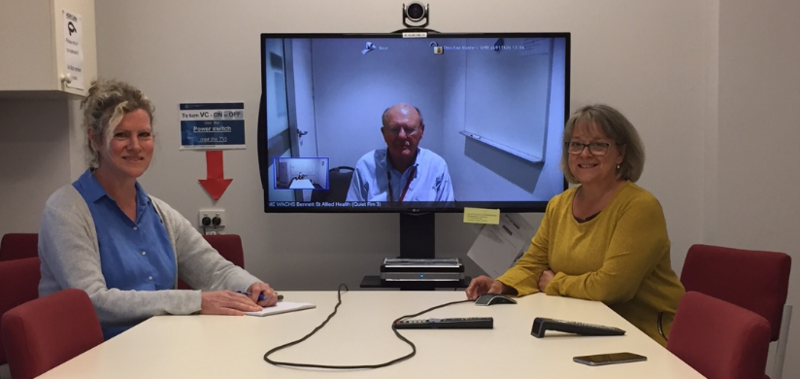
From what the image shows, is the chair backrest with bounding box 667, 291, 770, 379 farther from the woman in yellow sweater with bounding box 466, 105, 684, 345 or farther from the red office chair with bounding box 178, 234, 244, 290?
the red office chair with bounding box 178, 234, 244, 290

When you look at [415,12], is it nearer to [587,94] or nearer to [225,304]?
[587,94]

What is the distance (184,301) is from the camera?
1938mm

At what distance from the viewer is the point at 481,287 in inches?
88.8

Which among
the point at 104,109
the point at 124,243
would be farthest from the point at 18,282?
the point at 104,109

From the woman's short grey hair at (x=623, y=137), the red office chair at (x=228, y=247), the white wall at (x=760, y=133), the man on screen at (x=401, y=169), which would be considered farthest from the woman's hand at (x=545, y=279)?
the white wall at (x=760, y=133)

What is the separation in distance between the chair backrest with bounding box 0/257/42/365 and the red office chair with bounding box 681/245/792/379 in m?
2.27

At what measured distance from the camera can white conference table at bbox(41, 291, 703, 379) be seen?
1367mm

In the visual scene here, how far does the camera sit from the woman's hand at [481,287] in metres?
2.22

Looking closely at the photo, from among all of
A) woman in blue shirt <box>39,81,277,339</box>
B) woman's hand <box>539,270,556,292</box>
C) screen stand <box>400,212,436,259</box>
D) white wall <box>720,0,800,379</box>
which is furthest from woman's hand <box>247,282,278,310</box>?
white wall <box>720,0,800,379</box>

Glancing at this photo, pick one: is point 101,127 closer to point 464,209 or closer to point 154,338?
point 154,338

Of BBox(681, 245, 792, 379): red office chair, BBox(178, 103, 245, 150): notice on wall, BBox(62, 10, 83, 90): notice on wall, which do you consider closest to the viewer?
BBox(681, 245, 792, 379): red office chair

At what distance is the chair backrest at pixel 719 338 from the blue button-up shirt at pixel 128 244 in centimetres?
152

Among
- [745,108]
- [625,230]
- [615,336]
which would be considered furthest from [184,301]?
[745,108]

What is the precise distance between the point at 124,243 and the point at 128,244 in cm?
2
